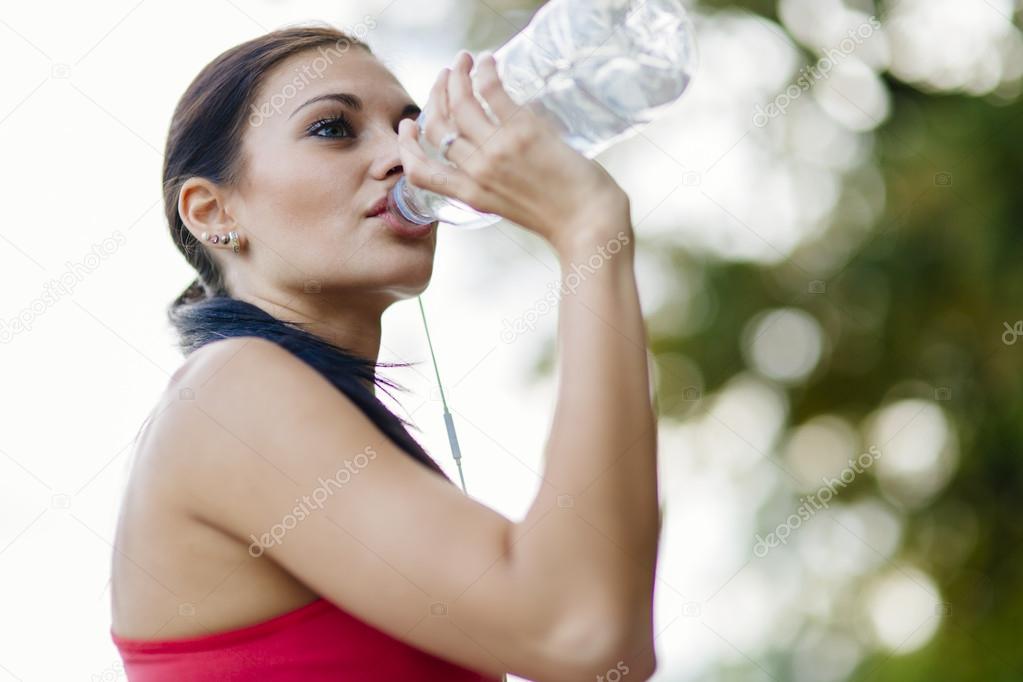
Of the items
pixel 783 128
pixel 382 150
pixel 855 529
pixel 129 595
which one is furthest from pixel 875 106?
pixel 129 595

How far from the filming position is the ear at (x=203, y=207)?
141cm

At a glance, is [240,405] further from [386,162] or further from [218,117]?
[218,117]

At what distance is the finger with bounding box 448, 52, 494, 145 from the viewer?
1044 millimetres

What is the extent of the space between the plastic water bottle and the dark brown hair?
0.75 feet

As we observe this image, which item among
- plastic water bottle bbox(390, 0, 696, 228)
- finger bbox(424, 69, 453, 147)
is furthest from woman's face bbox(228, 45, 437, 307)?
finger bbox(424, 69, 453, 147)

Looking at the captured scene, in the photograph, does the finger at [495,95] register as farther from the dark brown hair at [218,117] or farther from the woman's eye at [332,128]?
the dark brown hair at [218,117]

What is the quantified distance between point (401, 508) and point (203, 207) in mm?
617

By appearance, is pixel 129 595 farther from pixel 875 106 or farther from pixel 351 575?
pixel 875 106

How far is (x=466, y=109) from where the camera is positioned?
105 centimetres

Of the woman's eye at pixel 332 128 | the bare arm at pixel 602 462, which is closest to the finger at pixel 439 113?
the bare arm at pixel 602 462

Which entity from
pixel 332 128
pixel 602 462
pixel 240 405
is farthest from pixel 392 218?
pixel 602 462

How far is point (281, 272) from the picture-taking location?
1336 mm

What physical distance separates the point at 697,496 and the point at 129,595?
11.3ft

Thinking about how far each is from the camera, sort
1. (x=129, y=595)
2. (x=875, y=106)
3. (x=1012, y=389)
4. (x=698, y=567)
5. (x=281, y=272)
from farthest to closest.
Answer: (x=698, y=567) < (x=875, y=106) < (x=1012, y=389) < (x=281, y=272) < (x=129, y=595)
